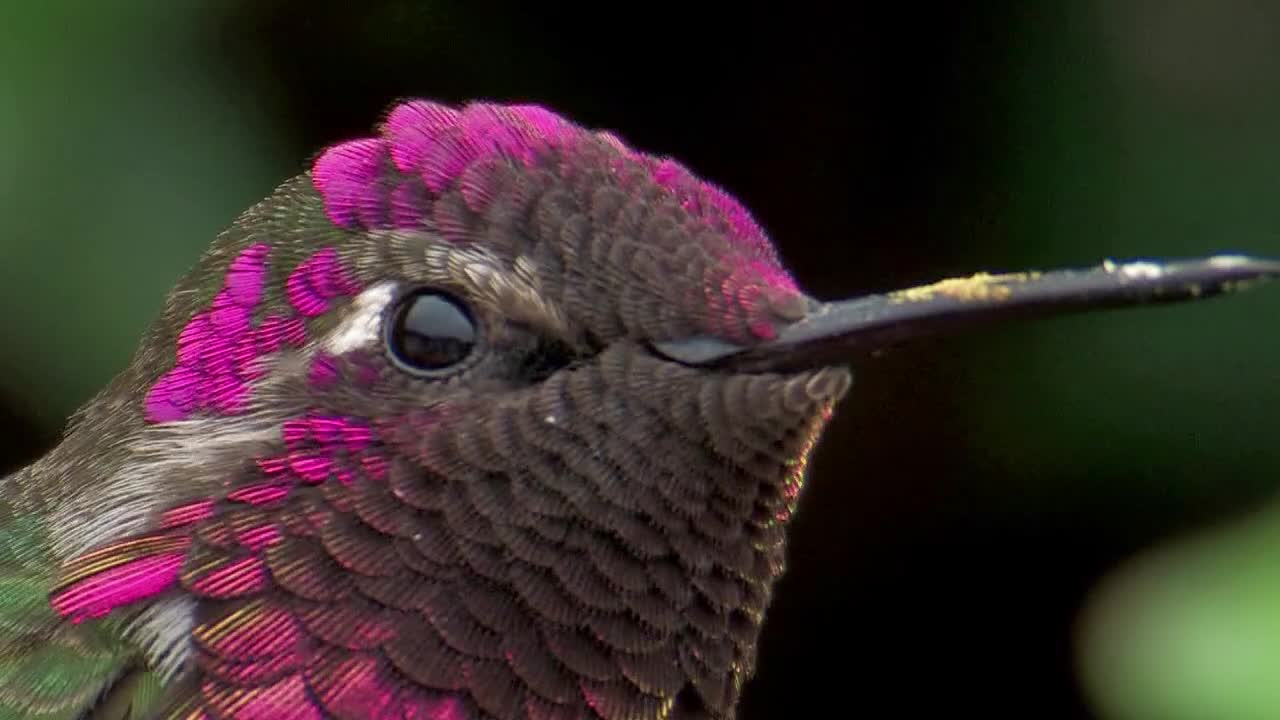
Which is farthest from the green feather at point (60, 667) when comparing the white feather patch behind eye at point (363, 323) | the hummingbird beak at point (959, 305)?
the hummingbird beak at point (959, 305)

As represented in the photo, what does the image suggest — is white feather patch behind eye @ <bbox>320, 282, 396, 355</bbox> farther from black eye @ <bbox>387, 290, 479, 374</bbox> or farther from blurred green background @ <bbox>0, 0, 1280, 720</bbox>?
blurred green background @ <bbox>0, 0, 1280, 720</bbox>

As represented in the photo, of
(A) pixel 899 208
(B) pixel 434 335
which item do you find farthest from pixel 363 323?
(A) pixel 899 208

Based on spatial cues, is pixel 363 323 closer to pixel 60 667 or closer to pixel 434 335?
pixel 434 335

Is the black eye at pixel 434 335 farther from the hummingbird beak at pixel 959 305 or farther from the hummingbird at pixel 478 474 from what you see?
the hummingbird beak at pixel 959 305

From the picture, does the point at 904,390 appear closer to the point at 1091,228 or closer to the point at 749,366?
the point at 1091,228

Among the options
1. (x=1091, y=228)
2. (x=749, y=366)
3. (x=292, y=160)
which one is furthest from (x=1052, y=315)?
(x=292, y=160)

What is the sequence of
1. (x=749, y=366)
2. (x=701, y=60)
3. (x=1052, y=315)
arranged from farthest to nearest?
(x=701, y=60) → (x=749, y=366) → (x=1052, y=315)
